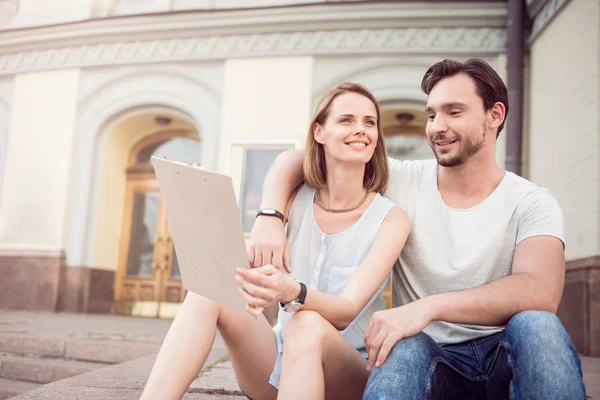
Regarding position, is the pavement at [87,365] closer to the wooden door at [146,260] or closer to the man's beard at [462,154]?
the man's beard at [462,154]

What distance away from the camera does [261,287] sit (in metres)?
1.69

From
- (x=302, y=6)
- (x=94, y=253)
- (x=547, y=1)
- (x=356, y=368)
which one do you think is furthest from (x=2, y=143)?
(x=356, y=368)

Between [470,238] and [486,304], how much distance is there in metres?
0.31

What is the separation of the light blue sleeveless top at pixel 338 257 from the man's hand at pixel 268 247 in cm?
10

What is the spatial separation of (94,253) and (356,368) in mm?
7790

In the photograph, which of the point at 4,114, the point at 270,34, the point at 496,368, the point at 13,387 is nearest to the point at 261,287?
the point at 496,368

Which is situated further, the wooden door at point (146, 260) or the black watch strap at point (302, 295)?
the wooden door at point (146, 260)

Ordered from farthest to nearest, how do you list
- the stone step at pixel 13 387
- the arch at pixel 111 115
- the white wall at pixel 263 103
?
the arch at pixel 111 115 → the white wall at pixel 263 103 → the stone step at pixel 13 387

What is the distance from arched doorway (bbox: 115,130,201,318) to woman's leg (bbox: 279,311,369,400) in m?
7.49

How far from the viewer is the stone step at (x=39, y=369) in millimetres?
4047

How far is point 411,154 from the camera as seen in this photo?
8641 millimetres

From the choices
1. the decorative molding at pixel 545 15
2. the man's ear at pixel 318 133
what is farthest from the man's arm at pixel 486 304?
the decorative molding at pixel 545 15

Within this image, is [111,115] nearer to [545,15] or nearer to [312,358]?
[545,15]

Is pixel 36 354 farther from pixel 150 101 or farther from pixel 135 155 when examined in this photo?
pixel 135 155
